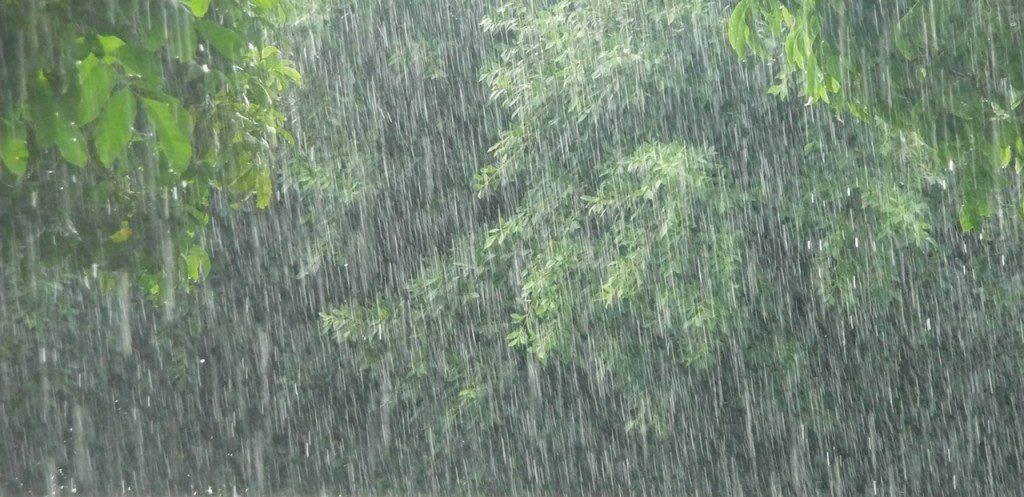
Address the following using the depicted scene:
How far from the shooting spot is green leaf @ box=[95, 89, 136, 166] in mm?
2457

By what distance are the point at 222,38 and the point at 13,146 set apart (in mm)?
558

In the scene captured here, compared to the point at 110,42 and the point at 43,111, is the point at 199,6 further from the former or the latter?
the point at 43,111

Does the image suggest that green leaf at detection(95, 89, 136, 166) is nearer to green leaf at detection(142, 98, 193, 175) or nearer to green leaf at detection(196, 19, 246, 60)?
green leaf at detection(142, 98, 193, 175)

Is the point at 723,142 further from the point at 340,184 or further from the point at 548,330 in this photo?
the point at 340,184

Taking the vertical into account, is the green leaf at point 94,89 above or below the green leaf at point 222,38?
below

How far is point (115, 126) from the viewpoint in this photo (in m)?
2.47

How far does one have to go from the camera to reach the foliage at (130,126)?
2.55 meters

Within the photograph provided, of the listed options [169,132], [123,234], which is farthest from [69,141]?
[123,234]

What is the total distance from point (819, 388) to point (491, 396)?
9.86 feet

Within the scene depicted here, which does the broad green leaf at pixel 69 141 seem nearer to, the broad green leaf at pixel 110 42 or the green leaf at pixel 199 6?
the broad green leaf at pixel 110 42

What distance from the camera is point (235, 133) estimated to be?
405cm

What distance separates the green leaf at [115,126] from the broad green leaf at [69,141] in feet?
0.30

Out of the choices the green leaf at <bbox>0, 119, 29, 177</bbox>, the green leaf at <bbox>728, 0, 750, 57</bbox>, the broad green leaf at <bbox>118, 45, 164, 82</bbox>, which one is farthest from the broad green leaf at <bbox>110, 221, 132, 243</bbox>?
the green leaf at <bbox>728, 0, 750, 57</bbox>

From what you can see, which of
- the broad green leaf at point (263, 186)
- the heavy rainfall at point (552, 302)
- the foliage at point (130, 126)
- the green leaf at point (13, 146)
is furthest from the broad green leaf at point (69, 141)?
the heavy rainfall at point (552, 302)
